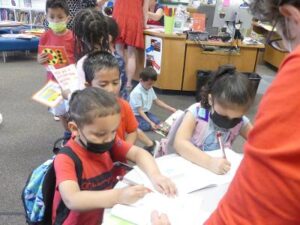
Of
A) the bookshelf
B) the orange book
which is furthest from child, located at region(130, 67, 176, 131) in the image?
the bookshelf

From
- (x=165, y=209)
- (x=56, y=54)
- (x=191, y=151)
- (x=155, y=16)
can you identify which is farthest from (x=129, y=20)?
(x=165, y=209)

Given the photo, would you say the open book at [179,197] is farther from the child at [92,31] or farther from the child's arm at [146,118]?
the child's arm at [146,118]

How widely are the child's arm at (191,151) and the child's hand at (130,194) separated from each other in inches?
12.8

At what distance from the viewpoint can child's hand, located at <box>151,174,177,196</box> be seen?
3.36 feet

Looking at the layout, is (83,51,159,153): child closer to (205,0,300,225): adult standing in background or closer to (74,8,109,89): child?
(74,8,109,89): child

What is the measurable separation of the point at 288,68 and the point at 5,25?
571 cm

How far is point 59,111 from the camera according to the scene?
2.23 metres

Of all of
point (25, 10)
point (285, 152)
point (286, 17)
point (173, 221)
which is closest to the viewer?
point (285, 152)

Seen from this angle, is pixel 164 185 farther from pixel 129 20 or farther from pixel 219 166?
pixel 129 20

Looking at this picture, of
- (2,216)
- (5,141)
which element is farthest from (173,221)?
(5,141)

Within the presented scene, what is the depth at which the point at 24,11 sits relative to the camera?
20.3 feet

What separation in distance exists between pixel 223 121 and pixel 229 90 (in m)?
0.14

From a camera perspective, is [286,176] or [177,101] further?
[177,101]

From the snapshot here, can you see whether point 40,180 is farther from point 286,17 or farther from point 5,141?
point 5,141
